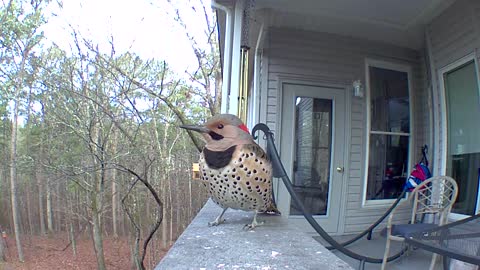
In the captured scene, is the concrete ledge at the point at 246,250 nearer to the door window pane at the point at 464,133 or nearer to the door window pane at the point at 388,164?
the door window pane at the point at 464,133

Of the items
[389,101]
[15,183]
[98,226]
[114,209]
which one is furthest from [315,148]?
[15,183]

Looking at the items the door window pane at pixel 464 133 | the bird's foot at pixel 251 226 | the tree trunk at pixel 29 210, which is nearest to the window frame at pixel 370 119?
the door window pane at pixel 464 133

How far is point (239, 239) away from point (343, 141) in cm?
242

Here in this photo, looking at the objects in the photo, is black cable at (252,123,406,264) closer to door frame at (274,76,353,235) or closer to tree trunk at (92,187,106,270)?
door frame at (274,76,353,235)

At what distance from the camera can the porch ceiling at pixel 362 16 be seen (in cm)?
271

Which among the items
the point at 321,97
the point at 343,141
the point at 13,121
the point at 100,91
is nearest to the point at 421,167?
the point at 343,141

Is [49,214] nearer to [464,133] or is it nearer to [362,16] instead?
[362,16]

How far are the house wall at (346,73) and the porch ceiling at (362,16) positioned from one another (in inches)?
4.8

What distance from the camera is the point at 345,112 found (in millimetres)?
3457

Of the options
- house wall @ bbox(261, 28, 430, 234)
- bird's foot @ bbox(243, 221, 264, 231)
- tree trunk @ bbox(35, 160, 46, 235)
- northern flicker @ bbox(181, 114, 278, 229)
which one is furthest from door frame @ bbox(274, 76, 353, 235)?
tree trunk @ bbox(35, 160, 46, 235)

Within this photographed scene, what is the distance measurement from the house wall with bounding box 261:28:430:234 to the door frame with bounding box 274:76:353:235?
0.5 inches

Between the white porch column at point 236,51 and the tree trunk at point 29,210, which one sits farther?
the tree trunk at point 29,210

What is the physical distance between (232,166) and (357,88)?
8.42 feet

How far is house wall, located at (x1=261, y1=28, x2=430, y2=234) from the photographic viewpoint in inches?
130
